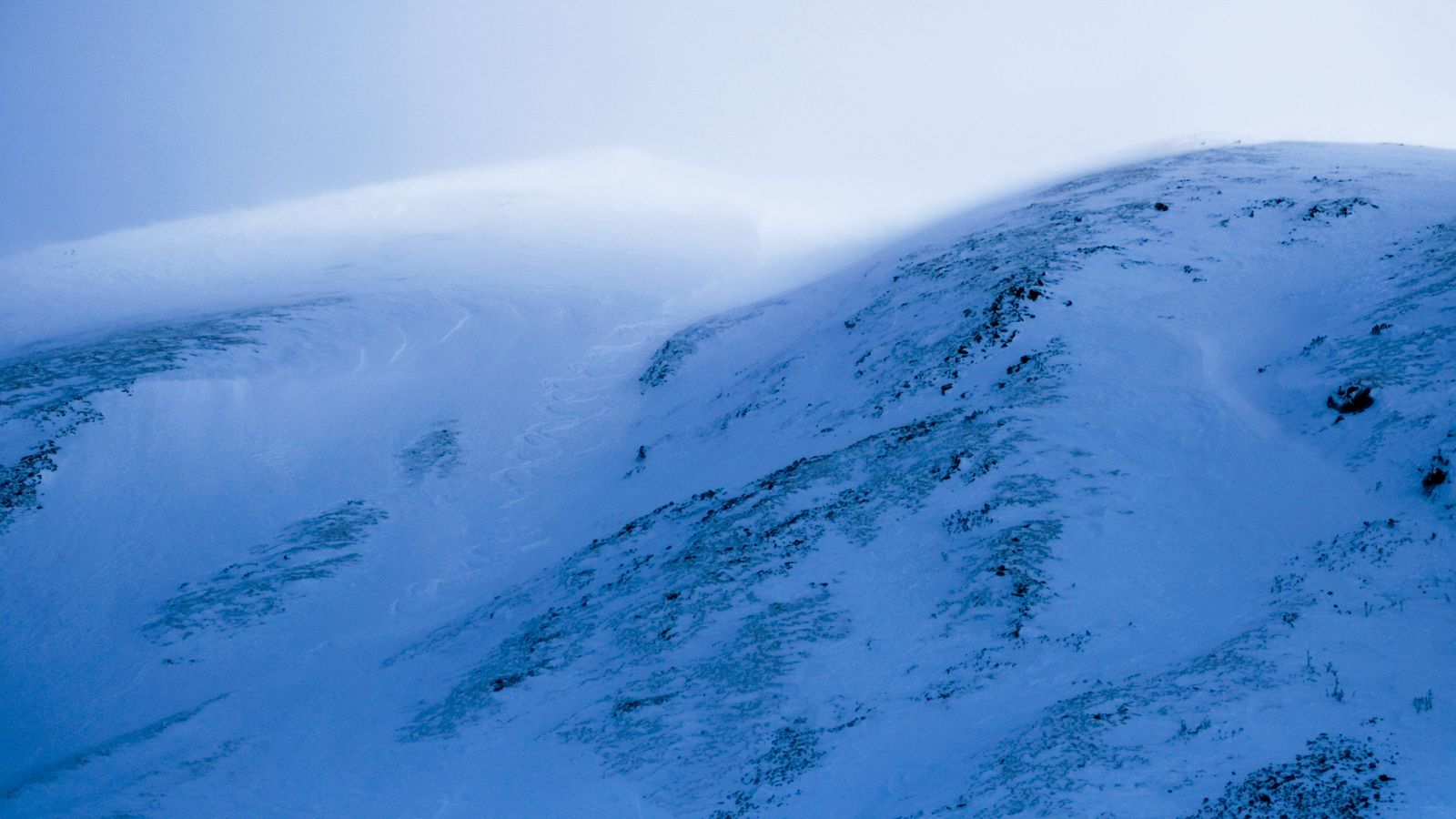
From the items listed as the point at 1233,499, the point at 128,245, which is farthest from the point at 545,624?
the point at 128,245

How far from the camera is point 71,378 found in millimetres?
44875

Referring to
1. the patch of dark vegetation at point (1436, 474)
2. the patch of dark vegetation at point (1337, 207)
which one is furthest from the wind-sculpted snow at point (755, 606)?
the patch of dark vegetation at point (1337, 207)

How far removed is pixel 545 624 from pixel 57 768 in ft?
42.6

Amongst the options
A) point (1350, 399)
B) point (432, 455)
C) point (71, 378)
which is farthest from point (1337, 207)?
point (71, 378)

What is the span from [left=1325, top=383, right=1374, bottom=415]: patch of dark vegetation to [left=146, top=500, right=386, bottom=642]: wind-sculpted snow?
32323mm

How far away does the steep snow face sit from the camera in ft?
53.7

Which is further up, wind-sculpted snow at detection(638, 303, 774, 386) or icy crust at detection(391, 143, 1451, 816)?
wind-sculpted snow at detection(638, 303, 774, 386)

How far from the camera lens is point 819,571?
23.3m

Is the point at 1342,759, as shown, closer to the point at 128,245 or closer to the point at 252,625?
the point at 252,625

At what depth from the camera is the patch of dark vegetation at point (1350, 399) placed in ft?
75.5

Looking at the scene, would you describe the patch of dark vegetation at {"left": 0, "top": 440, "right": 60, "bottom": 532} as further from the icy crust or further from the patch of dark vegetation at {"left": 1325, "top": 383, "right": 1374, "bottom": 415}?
the patch of dark vegetation at {"left": 1325, "top": 383, "right": 1374, "bottom": 415}

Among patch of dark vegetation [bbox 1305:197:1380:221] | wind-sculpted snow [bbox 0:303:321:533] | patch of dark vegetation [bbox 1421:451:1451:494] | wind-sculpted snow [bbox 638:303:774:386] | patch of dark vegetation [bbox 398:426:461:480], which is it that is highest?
wind-sculpted snow [bbox 0:303:321:533]

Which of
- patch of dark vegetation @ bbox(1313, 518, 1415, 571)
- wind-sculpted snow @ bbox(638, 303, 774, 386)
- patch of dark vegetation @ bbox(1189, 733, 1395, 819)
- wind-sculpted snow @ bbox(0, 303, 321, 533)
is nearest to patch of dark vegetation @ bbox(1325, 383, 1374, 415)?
patch of dark vegetation @ bbox(1313, 518, 1415, 571)

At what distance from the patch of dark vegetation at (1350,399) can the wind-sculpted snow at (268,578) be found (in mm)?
32323
